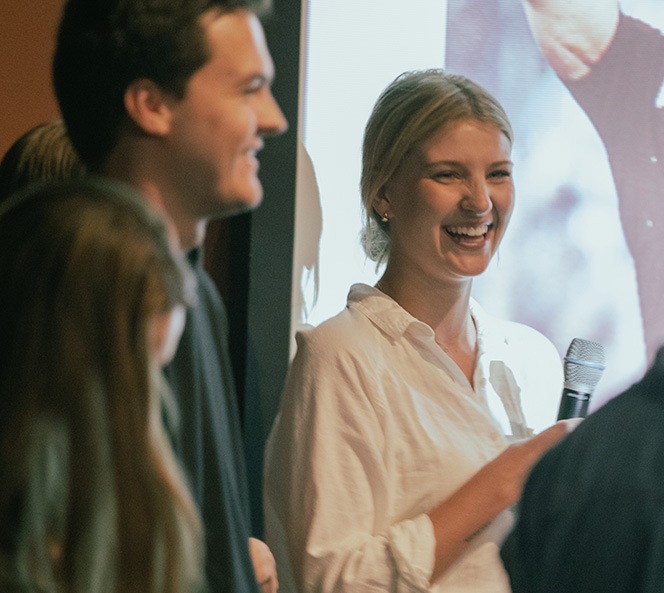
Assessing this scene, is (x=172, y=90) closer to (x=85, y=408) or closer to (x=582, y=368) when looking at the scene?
(x=85, y=408)

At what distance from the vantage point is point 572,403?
1.43 meters

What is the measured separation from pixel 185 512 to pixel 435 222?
0.92m

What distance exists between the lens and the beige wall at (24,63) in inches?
71.7

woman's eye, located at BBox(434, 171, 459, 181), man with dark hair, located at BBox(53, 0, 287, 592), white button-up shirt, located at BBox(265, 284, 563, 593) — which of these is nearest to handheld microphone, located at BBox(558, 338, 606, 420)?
white button-up shirt, located at BBox(265, 284, 563, 593)

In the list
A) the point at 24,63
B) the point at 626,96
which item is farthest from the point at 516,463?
the point at 24,63

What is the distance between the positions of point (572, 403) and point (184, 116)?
0.83 m

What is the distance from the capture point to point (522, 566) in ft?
2.46

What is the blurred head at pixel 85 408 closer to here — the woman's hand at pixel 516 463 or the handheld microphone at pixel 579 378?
the woman's hand at pixel 516 463

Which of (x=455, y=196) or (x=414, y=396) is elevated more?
(x=455, y=196)

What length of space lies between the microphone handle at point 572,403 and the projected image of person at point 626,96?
29.9 inches

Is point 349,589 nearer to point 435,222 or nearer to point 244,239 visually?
point 435,222

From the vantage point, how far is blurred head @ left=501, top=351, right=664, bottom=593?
674 millimetres

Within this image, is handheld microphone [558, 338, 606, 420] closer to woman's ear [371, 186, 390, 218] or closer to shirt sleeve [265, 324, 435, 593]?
shirt sleeve [265, 324, 435, 593]

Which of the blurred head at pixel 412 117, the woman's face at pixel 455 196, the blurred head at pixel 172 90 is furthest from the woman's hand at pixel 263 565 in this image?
the blurred head at pixel 412 117
